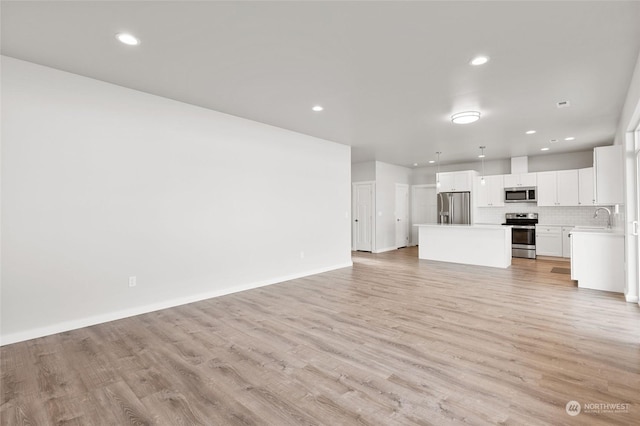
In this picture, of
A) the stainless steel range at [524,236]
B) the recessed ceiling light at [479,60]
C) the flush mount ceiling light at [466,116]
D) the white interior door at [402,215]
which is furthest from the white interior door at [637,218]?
the white interior door at [402,215]

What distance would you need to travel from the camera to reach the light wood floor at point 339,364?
1.97 m

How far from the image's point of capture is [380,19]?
243 cm

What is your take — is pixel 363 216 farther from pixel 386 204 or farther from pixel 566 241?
pixel 566 241

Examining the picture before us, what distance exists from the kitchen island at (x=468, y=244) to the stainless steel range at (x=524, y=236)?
1.38m

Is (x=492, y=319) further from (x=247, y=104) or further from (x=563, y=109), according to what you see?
(x=247, y=104)

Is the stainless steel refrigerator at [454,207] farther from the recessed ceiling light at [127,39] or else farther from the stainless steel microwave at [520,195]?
the recessed ceiling light at [127,39]

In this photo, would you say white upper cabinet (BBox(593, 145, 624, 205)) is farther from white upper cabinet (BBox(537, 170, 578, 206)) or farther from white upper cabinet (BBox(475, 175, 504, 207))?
white upper cabinet (BBox(475, 175, 504, 207))

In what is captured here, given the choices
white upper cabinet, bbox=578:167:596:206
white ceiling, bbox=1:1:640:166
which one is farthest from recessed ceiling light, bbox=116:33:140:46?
white upper cabinet, bbox=578:167:596:206

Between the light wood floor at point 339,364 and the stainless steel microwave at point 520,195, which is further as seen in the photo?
the stainless steel microwave at point 520,195

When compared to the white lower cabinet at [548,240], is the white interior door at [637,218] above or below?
above

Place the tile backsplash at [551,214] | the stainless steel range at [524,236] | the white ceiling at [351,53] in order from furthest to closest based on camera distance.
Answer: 1. the stainless steel range at [524,236]
2. the tile backsplash at [551,214]
3. the white ceiling at [351,53]

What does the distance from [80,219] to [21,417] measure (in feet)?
6.75

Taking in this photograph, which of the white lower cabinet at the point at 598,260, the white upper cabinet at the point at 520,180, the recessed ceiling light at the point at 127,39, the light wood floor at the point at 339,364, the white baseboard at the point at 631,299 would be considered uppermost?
the recessed ceiling light at the point at 127,39

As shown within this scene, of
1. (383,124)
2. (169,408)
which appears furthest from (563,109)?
(169,408)
